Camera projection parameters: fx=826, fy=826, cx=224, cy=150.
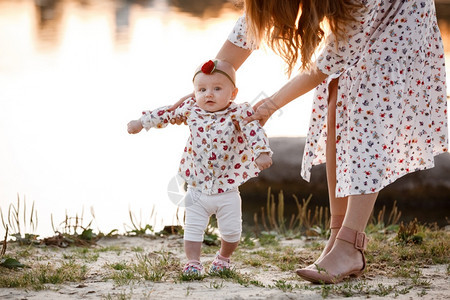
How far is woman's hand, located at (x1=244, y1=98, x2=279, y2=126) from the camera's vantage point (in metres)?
3.61

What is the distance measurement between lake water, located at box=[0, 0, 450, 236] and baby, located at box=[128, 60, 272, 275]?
0.23 meters

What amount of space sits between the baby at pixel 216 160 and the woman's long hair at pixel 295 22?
288 mm

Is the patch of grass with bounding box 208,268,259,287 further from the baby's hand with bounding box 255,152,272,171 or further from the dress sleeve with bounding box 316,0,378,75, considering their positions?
the dress sleeve with bounding box 316,0,378,75

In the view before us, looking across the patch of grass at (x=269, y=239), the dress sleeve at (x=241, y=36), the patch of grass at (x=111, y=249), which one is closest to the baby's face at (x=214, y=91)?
the dress sleeve at (x=241, y=36)

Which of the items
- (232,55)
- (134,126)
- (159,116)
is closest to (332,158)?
(232,55)

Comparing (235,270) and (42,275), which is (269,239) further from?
(42,275)

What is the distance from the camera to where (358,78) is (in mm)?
3586

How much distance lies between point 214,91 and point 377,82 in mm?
712

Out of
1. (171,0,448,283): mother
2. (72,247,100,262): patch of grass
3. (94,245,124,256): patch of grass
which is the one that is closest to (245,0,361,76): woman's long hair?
(171,0,448,283): mother

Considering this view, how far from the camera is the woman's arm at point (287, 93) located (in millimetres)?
3615

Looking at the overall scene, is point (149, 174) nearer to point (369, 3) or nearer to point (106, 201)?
point (106, 201)

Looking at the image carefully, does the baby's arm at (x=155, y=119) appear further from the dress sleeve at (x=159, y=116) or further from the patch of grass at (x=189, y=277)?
the patch of grass at (x=189, y=277)

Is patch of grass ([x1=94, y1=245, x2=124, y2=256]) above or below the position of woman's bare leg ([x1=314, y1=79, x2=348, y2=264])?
below

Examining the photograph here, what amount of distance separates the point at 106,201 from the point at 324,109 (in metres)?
2.97
